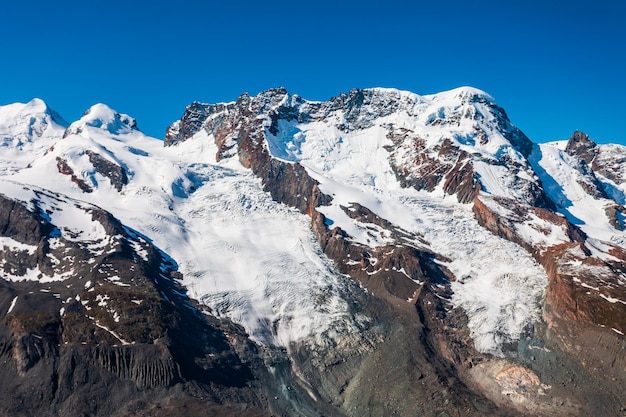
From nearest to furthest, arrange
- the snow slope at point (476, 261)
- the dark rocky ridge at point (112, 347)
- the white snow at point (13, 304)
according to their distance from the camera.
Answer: the dark rocky ridge at point (112, 347), the white snow at point (13, 304), the snow slope at point (476, 261)

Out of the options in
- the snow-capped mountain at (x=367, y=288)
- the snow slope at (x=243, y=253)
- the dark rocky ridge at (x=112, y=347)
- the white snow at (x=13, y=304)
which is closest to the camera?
the dark rocky ridge at (x=112, y=347)

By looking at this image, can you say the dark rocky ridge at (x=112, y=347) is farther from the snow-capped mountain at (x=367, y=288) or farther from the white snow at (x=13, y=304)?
the snow-capped mountain at (x=367, y=288)

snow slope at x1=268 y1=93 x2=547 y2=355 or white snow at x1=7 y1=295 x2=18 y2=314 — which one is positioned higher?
snow slope at x1=268 y1=93 x2=547 y2=355

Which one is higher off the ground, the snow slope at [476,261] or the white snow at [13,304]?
the snow slope at [476,261]

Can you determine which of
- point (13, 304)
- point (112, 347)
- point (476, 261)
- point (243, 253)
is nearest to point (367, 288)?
point (476, 261)

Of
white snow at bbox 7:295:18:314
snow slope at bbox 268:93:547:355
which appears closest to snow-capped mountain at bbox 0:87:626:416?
snow slope at bbox 268:93:547:355

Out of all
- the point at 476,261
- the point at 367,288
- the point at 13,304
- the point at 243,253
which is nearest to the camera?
the point at 13,304

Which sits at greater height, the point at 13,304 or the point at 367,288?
the point at 367,288

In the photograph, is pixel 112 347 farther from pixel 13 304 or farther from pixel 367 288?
pixel 367 288

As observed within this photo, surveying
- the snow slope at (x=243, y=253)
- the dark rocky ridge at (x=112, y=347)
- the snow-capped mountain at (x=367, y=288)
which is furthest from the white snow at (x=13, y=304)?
the snow slope at (x=243, y=253)

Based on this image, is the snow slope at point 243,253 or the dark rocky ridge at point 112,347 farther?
the snow slope at point 243,253

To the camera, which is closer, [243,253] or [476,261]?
Answer: [476,261]

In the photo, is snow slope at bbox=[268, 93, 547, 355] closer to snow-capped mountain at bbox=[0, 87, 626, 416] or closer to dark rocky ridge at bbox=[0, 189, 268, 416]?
snow-capped mountain at bbox=[0, 87, 626, 416]
